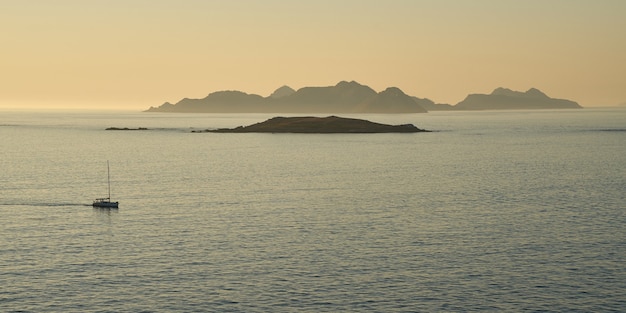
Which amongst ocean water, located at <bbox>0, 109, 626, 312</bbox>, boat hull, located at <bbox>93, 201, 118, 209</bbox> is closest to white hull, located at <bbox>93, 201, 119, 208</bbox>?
boat hull, located at <bbox>93, 201, 118, 209</bbox>

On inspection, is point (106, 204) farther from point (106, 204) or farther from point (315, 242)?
Answer: point (315, 242)

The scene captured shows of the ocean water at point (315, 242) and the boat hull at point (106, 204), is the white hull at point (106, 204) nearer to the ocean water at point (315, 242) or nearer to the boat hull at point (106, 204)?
the boat hull at point (106, 204)

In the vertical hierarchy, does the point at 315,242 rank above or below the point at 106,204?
below

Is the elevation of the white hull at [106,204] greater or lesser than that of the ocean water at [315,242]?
greater

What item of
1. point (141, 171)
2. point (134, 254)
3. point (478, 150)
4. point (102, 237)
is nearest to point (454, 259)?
point (134, 254)

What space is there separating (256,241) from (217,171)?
71.6 m

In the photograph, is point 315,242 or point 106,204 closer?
point 315,242

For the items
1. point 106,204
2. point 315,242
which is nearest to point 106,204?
point 106,204

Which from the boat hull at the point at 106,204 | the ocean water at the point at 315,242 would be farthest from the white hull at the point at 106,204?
the ocean water at the point at 315,242

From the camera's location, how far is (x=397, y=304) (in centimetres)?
4784

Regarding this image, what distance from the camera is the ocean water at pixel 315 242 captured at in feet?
162

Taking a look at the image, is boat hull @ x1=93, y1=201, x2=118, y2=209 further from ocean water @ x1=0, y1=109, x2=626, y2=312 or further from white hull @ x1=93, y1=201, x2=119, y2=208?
ocean water @ x1=0, y1=109, x2=626, y2=312

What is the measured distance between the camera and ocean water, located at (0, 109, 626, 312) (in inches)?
1945

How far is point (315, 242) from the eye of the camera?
66812 mm
